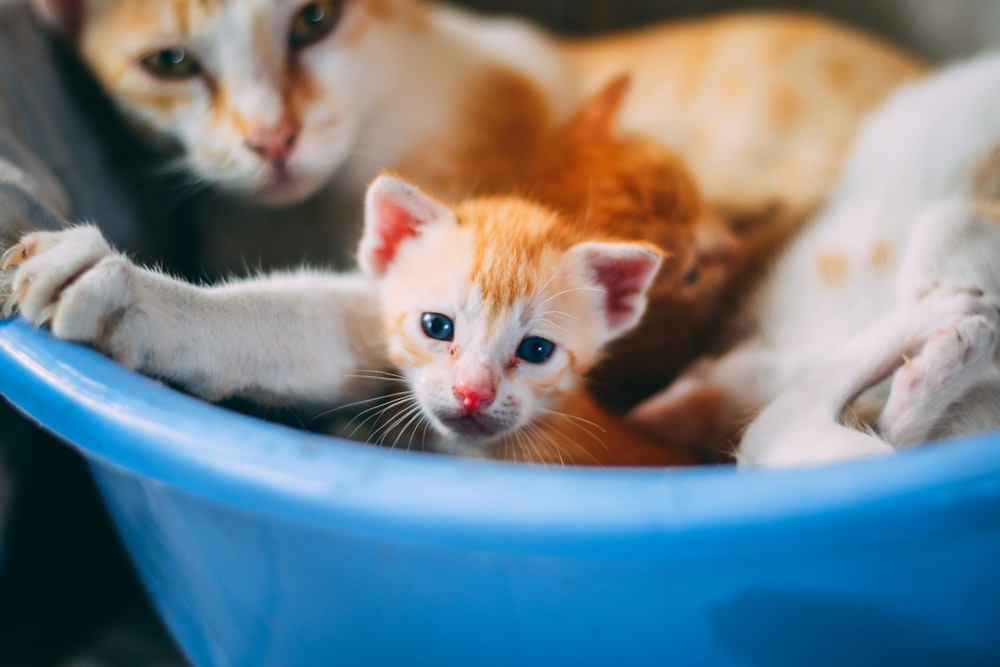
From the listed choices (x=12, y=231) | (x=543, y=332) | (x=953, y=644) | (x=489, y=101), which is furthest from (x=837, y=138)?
(x=12, y=231)

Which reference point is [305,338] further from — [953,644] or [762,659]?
[953,644]

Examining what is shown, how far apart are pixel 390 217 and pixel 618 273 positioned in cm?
24

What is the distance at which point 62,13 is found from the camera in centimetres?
106

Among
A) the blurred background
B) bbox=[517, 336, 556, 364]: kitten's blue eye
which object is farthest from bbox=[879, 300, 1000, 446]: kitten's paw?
the blurred background

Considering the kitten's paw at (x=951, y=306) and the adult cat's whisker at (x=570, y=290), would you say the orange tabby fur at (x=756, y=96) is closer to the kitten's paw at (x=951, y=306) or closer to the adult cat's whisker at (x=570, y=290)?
the kitten's paw at (x=951, y=306)

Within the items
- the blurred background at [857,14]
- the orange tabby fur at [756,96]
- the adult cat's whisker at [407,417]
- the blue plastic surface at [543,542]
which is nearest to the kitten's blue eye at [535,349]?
the adult cat's whisker at [407,417]

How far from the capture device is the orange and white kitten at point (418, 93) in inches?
39.2

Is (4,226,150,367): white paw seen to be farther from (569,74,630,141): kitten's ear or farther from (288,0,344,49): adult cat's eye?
(569,74,630,141): kitten's ear

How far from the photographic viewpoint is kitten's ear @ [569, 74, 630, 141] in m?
1.14

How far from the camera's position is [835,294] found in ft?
3.51

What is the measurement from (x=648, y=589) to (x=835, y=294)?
63cm

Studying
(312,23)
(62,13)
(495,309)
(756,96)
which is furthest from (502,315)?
(756,96)

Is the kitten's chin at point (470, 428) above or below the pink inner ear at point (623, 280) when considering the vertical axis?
below

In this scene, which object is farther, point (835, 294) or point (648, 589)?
point (835, 294)
